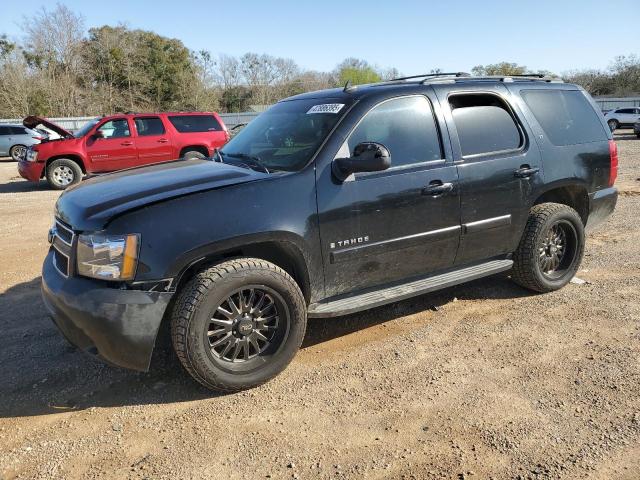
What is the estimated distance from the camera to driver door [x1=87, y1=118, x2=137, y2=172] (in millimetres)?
11961

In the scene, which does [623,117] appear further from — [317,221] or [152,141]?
[317,221]

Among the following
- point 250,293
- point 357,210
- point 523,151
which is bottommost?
point 250,293

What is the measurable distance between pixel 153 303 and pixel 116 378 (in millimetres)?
884

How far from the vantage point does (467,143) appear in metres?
3.91

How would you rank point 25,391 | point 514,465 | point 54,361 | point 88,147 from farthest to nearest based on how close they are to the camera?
point 88,147, point 54,361, point 25,391, point 514,465

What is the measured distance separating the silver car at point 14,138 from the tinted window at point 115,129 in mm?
9367

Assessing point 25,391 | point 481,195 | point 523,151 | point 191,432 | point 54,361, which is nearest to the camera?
point 191,432

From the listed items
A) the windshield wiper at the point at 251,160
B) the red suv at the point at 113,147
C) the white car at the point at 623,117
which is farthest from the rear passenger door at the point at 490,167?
the white car at the point at 623,117

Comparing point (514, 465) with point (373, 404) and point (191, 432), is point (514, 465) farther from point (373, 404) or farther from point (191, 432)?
point (191, 432)

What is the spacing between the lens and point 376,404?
9.71ft

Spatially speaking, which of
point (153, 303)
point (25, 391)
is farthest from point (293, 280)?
point (25, 391)

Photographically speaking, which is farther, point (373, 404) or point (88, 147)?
point (88, 147)

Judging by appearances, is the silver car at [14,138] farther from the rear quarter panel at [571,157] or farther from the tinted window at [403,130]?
→ the rear quarter panel at [571,157]

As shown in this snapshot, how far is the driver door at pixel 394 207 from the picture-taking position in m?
3.34
